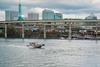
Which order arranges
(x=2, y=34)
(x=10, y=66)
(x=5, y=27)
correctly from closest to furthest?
1. (x=10, y=66)
2. (x=5, y=27)
3. (x=2, y=34)

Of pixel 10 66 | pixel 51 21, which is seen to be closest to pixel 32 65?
pixel 10 66

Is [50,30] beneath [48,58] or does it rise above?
beneath

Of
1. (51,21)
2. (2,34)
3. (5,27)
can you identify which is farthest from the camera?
Result: (2,34)

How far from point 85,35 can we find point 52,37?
14579mm

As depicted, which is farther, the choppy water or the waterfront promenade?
the waterfront promenade

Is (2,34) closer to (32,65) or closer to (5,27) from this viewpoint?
(5,27)

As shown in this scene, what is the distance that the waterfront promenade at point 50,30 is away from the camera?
154750 mm

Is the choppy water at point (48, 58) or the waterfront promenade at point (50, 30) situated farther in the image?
the waterfront promenade at point (50, 30)

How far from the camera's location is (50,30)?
16825 cm

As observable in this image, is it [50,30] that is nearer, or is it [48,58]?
[48,58]

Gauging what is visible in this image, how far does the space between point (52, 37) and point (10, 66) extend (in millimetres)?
125884

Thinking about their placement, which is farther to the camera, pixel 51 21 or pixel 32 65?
pixel 51 21

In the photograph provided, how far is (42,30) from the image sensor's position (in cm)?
16625

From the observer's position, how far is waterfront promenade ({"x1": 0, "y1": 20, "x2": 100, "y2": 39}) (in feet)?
508
